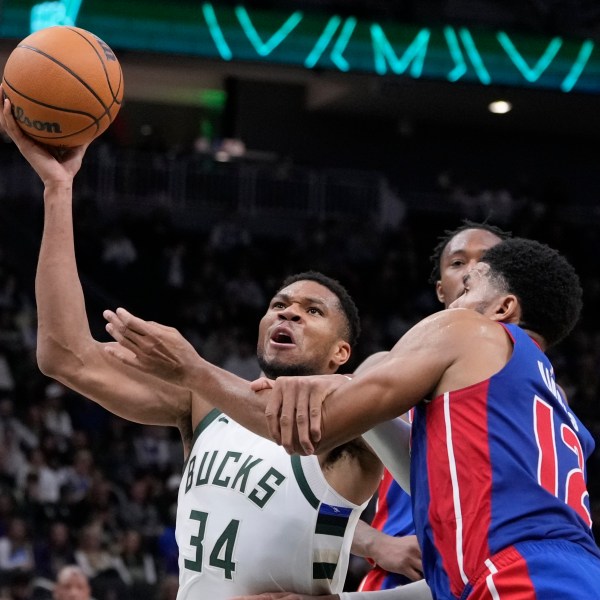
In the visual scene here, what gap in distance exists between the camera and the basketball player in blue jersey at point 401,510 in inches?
163

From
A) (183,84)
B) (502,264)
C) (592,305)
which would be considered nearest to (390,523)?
(502,264)

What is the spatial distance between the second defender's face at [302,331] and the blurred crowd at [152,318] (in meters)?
5.57

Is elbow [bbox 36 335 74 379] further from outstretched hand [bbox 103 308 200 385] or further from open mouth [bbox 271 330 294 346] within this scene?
outstretched hand [bbox 103 308 200 385]

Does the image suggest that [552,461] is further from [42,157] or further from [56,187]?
[42,157]

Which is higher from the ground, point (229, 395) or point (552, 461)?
point (229, 395)

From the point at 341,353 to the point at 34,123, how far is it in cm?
133

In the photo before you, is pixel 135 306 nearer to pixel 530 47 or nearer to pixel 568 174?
pixel 530 47

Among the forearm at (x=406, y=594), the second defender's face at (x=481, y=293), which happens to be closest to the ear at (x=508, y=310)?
the second defender's face at (x=481, y=293)

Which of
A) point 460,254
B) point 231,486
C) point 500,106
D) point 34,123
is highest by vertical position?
point 500,106

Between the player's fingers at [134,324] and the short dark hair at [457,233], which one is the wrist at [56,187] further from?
the short dark hair at [457,233]

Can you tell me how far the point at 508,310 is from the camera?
3209 millimetres

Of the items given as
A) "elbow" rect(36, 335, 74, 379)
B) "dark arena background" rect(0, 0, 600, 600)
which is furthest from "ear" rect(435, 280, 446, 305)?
"dark arena background" rect(0, 0, 600, 600)

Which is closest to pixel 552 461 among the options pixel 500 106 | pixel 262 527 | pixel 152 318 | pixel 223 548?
pixel 262 527

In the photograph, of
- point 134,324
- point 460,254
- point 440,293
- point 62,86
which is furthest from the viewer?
point 440,293
